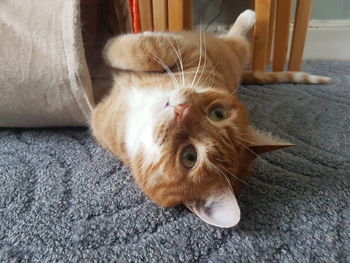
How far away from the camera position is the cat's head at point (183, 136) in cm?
80

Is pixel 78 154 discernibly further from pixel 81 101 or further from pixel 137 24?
pixel 137 24

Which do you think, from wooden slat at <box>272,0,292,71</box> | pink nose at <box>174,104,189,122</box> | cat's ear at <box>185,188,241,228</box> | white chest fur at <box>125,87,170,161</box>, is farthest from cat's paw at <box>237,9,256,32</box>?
cat's ear at <box>185,188,241,228</box>

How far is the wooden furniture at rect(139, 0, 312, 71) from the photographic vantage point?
1.58 meters

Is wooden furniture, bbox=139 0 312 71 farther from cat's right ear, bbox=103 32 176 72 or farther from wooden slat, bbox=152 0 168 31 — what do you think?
cat's right ear, bbox=103 32 176 72

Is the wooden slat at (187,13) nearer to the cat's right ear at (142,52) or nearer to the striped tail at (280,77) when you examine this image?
the striped tail at (280,77)

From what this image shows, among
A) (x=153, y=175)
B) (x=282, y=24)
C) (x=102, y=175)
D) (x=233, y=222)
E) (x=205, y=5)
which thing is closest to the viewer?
(x=233, y=222)

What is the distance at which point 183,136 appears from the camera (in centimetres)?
83

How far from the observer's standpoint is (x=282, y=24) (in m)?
1.72

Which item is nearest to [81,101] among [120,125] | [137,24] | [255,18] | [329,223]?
[120,125]

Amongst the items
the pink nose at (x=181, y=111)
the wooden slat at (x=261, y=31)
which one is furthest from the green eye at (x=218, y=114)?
Answer: the wooden slat at (x=261, y=31)

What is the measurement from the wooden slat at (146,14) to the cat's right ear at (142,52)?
607mm

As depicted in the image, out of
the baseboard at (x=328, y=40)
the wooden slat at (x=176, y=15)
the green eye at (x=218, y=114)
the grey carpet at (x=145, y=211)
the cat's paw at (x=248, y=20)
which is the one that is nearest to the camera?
the grey carpet at (x=145, y=211)

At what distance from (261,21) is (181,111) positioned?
1.02m

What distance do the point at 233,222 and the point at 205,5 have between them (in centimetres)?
179
